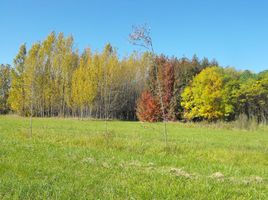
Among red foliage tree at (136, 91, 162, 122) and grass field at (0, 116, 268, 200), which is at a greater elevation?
red foliage tree at (136, 91, 162, 122)

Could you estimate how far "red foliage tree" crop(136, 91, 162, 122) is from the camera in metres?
58.7

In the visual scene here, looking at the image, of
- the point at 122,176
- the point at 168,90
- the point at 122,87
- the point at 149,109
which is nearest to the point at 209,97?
the point at 168,90

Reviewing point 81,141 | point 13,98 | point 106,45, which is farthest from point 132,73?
point 81,141

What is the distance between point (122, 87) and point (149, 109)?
47.5 ft

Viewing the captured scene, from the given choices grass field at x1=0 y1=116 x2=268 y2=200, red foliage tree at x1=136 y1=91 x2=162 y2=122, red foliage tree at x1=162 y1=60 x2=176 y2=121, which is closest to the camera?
grass field at x1=0 y1=116 x2=268 y2=200

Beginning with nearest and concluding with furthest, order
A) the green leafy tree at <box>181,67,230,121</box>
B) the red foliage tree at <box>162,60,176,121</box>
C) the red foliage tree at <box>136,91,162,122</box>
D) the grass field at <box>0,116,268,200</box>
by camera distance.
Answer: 1. the grass field at <box>0,116,268,200</box>
2. the green leafy tree at <box>181,67,230,121</box>
3. the red foliage tree at <box>162,60,176,121</box>
4. the red foliage tree at <box>136,91,162,122</box>

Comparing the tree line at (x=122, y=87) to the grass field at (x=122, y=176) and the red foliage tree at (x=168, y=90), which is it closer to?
the red foliage tree at (x=168, y=90)

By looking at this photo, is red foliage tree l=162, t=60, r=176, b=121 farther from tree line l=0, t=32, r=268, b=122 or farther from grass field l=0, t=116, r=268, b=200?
grass field l=0, t=116, r=268, b=200

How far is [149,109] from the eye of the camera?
5894cm

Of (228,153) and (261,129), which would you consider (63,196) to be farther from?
(261,129)

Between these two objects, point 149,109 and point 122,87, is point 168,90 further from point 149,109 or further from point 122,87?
point 122,87

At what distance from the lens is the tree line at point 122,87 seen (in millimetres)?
54281

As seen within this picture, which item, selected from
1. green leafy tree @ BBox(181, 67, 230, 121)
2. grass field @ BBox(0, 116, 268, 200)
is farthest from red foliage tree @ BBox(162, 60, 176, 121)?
grass field @ BBox(0, 116, 268, 200)

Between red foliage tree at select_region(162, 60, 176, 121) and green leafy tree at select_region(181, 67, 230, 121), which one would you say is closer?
green leafy tree at select_region(181, 67, 230, 121)
